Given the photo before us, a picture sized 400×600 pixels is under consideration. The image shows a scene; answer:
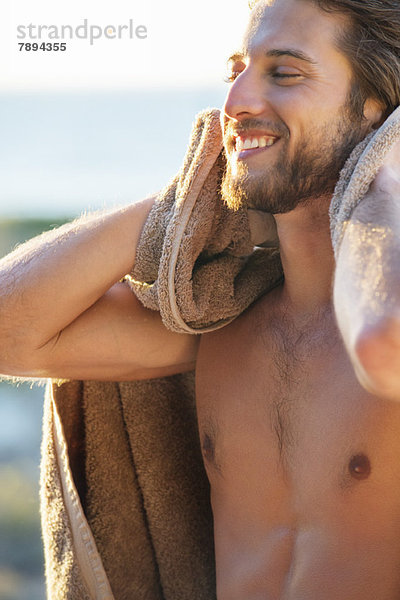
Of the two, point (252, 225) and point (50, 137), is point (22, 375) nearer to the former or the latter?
point (252, 225)

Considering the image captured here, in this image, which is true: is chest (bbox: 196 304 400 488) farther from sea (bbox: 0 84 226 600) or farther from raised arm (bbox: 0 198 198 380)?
sea (bbox: 0 84 226 600)

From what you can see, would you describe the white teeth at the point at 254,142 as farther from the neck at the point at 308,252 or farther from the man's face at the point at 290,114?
the neck at the point at 308,252

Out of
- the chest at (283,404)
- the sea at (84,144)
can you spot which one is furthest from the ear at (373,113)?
the sea at (84,144)

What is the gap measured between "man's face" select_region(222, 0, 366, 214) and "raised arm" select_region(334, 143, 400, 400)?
0.38 metres

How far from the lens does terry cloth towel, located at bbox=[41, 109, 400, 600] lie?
1.44 metres

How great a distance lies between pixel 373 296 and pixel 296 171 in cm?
56

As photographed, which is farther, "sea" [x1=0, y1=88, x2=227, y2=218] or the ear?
"sea" [x1=0, y1=88, x2=227, y2=218]

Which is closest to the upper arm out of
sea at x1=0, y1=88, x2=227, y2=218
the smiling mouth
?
the smiling mouth

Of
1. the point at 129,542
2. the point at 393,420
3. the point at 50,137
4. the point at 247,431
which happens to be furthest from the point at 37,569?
the point at 50,137

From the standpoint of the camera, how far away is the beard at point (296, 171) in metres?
1.36

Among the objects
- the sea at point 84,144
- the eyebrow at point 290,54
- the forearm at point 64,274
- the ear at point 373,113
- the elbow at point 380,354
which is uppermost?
the eyebrow at point 290,54

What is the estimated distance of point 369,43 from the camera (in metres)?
1.39

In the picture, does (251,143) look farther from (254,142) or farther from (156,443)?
(156,443)

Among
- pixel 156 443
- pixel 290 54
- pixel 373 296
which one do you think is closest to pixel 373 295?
pixel 373 296
